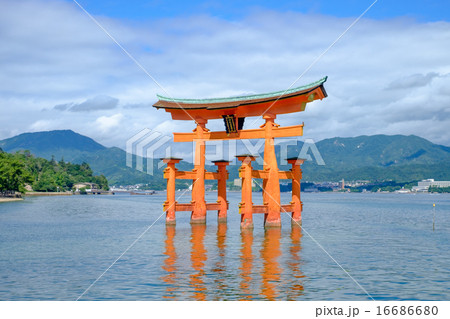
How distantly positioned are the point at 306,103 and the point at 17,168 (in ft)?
253

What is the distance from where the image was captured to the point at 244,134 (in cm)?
3569

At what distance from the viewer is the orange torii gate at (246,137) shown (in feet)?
109

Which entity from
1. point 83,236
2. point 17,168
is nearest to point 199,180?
point 83,236

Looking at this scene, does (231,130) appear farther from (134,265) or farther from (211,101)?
(134,265)

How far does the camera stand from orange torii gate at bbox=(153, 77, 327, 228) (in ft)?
109

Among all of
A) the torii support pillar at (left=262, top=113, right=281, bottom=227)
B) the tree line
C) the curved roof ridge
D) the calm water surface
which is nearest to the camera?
the calm water surface

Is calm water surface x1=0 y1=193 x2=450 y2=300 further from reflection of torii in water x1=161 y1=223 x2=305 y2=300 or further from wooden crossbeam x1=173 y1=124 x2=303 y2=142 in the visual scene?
wooden crossbeam x1=173 y1=124 x2=303 y2=142

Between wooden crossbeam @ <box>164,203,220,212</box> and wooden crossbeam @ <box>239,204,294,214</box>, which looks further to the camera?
wooden crossbeam @ <box>164,203,220,212</box>

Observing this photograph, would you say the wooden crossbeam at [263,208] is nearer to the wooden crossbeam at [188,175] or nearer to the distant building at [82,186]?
the wooden crossbeam at [188,175]

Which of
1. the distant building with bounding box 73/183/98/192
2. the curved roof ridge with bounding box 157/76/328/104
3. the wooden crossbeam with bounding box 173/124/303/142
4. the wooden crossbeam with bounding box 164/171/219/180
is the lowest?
the distant building with bounding box 73/183/98/192

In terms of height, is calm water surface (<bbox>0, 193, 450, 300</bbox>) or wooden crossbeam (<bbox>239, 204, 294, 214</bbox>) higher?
wooden crossbeam (<bbox>239, 204, 294, 214</bbox>)

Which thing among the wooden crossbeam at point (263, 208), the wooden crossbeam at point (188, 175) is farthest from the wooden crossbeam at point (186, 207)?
the wooden crossbeam at point (263, 208)

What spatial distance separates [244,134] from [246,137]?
289mm

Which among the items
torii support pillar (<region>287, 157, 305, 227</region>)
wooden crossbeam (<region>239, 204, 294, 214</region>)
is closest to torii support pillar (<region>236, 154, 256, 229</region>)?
wooden crossbeam (<region>239, 204, 294, 214</region>)
